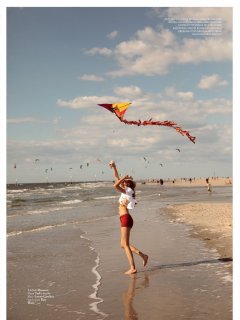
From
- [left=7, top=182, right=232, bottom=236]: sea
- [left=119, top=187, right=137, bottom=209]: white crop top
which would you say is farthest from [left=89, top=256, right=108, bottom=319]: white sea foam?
[left=7, top=182, right=232, bottom=236]: sea

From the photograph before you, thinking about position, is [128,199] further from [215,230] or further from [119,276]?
[215,230]

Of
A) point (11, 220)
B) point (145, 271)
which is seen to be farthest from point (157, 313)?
point (11, 220)

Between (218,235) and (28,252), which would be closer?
(28,252)

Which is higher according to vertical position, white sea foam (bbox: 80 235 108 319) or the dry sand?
the dry sand

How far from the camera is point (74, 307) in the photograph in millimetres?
6316

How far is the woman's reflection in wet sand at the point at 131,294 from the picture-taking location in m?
5.86

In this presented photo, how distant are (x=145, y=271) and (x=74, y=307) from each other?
7.55 ft

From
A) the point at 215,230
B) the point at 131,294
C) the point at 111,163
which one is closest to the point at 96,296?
the point at 131,294

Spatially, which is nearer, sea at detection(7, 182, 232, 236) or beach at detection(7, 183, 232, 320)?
beach at detection(7, 183, 232, 320)

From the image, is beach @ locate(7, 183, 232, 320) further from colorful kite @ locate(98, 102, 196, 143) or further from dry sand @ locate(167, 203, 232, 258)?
colorful kite @ locate(98, 102, 196, 143)

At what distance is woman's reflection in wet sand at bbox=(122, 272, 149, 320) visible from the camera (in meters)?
5.86
